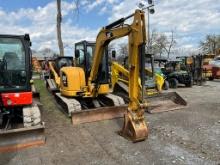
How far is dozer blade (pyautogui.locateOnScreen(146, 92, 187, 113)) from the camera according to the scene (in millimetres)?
9430

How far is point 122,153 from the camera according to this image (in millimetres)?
5637

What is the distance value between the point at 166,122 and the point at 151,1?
Result: 13.2 meters

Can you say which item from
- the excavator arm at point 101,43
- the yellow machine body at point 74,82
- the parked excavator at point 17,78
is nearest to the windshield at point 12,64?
the parked excavator at point 17,78

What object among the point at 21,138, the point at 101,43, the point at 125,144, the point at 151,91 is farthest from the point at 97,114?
the point at 151,91

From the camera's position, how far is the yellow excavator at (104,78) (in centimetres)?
638

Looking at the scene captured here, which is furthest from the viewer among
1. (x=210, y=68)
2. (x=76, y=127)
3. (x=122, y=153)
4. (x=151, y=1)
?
(x=210, y=68)

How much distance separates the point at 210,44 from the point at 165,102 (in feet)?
153

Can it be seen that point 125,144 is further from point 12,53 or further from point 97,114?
point 12,53

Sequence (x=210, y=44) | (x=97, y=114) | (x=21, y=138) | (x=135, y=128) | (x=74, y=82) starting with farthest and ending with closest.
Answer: (x=210, y=44) → (x=74, y=82) → (x=97, y=114) → (x=135, y=128) → (x=21, y=138)

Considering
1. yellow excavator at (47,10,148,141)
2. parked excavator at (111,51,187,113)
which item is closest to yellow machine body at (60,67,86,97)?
yellow excavator at (47,10,148,141)

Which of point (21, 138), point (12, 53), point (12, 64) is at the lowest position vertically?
point (21, 138)

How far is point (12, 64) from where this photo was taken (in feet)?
22.2

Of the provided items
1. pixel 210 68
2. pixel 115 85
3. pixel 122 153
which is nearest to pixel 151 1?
pixel 210 68

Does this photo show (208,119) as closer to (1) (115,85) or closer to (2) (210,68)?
(1) (115,85)
